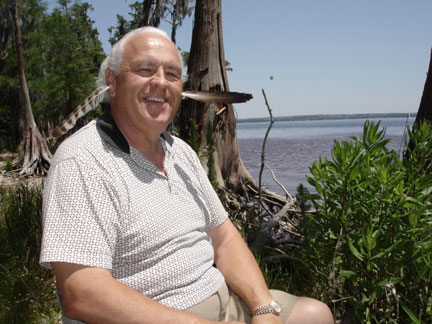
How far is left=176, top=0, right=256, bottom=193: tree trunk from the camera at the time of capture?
17.9 feet

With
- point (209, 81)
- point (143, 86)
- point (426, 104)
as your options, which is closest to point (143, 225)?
point (143, 86)

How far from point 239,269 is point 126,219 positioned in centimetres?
78

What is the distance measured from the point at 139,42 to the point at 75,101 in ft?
82.5

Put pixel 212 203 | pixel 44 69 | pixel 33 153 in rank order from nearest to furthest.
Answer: pixel 212 203, pixel 33 153, pixel 44 69

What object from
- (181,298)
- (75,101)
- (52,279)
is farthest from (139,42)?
(75,101)

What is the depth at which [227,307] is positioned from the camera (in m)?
2.11

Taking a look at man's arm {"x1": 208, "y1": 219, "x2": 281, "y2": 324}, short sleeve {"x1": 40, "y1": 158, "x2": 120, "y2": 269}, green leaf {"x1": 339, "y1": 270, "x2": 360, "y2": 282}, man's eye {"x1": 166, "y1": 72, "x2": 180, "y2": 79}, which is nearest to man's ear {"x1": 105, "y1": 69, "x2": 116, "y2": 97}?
man's eye {"x1": 166, "y1": 72, "x2": 180, "y2": 79}

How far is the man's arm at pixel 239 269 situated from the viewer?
2107mm

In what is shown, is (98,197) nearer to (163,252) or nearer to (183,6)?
(163,252)

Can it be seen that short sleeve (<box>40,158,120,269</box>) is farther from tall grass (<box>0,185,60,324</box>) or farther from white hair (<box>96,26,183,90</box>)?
tall grass (<box>0,185,60,324</box>)

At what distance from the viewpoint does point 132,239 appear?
1.73m

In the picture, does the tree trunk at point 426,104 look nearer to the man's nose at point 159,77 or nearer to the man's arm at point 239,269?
the man's arm at point 239,269

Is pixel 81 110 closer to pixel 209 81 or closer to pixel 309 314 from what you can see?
pixel 309 314

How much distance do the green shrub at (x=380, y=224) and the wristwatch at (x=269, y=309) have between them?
1.61ft
